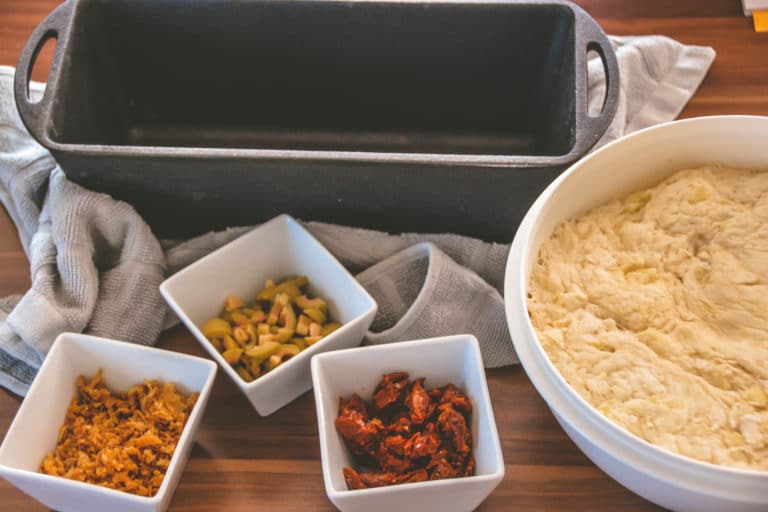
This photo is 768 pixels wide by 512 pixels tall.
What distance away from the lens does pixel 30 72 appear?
34.9 inches

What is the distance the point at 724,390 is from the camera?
2.36 ft

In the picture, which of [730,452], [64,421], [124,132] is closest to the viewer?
[730,452]

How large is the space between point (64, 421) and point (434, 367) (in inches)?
15.7

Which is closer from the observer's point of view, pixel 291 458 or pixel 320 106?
pixel 291 458

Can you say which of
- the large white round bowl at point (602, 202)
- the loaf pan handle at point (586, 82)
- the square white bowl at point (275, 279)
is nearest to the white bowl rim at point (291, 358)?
the square white bowl at point (275, 279)

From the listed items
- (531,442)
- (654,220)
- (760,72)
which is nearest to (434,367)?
(531,442)

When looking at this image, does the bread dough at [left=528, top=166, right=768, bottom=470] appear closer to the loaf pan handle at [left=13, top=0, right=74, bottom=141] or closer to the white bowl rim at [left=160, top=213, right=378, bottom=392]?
the white bowl rim at [left=160, top=213, right=378, bottom=392]

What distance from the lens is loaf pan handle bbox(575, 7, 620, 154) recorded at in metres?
0.84

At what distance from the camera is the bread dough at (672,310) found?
0.70 m

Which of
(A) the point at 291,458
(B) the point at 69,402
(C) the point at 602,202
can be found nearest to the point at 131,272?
(B) the point at 69,402

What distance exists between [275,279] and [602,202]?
1.32 ft

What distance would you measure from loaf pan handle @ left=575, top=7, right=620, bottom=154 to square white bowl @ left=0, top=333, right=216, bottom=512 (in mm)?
473

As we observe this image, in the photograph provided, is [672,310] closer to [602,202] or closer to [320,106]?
[602,202]

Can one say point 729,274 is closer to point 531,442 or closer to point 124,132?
point 531,442
